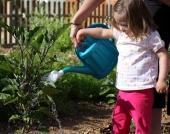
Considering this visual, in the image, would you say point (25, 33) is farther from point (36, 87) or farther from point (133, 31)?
point (133, 31)

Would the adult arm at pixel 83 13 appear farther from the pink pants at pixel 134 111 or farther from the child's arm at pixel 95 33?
the pink pants at pixel 134 111

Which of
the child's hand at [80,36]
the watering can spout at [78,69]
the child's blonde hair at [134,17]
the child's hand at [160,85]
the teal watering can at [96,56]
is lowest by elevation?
the child's hand at [160,85]

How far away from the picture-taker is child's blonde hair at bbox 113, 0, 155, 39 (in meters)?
3.88

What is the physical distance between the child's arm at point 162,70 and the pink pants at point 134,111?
0.11 m

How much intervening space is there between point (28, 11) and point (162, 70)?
36.2ft

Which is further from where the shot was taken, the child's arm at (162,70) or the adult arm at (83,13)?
the adult arm at (83,13)

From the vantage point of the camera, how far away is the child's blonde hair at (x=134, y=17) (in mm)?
3883

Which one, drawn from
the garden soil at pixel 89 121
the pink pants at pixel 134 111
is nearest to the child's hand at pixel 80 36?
the pink pants at pixel 134 111

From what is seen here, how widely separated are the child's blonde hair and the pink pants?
0.38 meters

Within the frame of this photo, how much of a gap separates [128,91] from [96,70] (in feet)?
1.55

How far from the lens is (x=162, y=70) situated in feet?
12.8

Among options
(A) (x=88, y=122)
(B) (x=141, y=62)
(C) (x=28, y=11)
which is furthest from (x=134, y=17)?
(C) (x=28, y=11)

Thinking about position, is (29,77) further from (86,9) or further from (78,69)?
(86,9)

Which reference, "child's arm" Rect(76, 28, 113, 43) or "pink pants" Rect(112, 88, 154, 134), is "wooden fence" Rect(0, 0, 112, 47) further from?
Answer: "pink pants" Rect(112, 88, 154, 134)
